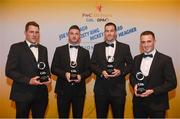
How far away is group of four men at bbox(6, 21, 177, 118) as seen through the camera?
173 inches

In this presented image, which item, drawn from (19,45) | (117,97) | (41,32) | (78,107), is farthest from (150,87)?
(41,32)

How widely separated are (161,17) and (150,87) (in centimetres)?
246

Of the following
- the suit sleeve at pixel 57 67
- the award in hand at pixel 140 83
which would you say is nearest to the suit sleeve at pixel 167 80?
the award in hand at pixel 140 83

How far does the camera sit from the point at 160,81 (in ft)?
14.5

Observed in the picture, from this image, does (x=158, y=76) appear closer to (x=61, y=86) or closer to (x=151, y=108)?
(x=151, y=108)

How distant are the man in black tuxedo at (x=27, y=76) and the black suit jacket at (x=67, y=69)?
1.30ft

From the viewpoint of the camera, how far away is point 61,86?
5.18m

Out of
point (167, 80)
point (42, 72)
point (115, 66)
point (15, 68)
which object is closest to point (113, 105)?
point (115, 66)

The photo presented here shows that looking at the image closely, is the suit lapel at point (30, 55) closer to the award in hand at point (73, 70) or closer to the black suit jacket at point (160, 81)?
the award in hand at point (73, 70)

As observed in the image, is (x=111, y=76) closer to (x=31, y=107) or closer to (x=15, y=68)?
(x=31, y=107)

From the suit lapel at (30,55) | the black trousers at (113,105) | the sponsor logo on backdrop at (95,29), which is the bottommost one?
the black trousers at (113,105)

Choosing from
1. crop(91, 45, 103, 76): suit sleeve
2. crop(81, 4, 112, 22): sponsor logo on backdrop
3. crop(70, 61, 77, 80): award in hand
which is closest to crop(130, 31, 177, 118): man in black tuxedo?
crop(91, 45, 103, 76): suit sleeve

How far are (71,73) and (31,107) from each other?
2.65 feet

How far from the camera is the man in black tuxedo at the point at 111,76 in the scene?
197 inches
